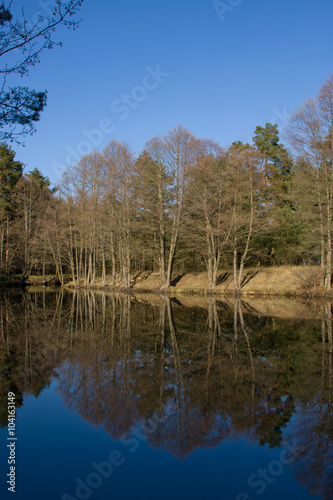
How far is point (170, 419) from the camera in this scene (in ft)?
18.1

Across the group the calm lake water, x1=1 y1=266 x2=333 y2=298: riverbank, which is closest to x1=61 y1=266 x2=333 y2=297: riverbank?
x1=1 y1=266 x2=333 y2=298: riverbank

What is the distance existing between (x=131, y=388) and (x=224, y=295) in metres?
24.2

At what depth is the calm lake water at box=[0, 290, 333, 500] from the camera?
4117mm

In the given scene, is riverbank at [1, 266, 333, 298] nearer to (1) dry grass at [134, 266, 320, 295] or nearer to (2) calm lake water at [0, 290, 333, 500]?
(1) dry grass at [134, 266, 320, 295]

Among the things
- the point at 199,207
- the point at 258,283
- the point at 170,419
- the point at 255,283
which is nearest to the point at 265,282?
the point at 258,283

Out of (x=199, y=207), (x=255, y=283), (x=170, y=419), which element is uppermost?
(x=199, y=207)

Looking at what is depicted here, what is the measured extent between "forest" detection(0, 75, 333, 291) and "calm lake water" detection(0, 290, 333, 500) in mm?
17152

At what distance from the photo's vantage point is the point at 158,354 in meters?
9.65

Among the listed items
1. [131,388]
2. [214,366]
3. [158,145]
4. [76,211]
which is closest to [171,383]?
[131,388]

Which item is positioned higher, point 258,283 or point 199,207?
point 199,207

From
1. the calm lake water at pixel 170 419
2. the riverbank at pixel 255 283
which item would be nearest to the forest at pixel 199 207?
the riverbank at pixel 255 283

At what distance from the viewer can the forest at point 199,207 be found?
26158mm

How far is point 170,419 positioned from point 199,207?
82.1ft

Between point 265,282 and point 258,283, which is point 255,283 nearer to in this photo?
point 258,283
